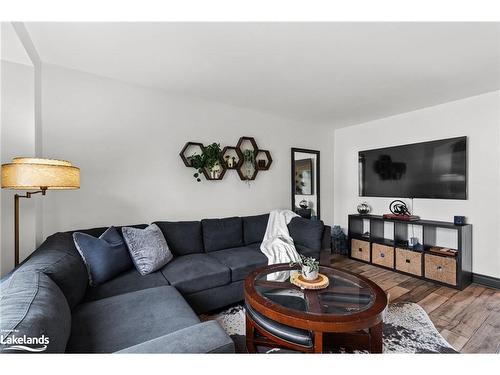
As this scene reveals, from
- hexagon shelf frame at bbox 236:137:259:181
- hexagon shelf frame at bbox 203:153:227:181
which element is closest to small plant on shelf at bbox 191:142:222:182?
hexagon shelf frame at bbox 203:153:227:181

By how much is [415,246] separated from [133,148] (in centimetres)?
362

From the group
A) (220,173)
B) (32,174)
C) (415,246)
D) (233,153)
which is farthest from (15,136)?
(415,246)

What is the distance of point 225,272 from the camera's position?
209cm

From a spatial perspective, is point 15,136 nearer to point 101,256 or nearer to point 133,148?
point 133,148

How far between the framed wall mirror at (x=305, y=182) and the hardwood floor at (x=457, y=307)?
1.17 meters

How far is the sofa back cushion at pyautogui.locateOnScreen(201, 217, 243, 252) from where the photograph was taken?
262 cm

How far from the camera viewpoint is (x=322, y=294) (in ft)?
5.00

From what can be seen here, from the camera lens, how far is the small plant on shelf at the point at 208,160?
2809 mm

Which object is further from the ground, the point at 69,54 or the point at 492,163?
the point at 69,54

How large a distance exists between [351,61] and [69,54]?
93.9 inches

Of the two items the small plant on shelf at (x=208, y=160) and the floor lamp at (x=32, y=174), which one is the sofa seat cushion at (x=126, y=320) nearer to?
the floor lamp at (x=32, y=174)
